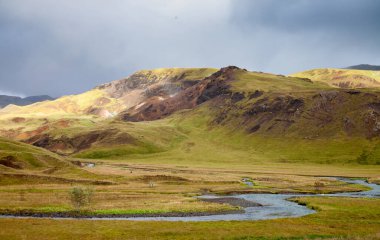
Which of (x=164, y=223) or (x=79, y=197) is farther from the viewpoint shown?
(x=79, y=197)

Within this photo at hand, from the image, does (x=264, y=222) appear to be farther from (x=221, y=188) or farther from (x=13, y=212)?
(x=221, y=188)

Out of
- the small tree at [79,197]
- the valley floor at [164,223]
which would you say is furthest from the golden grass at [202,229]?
the small tree at [79,197]

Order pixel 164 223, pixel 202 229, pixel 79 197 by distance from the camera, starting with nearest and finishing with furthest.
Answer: pixel 202 229 → pixel 164 223 → pixel 79 197

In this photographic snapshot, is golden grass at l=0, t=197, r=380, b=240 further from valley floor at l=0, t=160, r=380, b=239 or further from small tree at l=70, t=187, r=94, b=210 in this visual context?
small tree at l=70, t=187, r=94, b=210

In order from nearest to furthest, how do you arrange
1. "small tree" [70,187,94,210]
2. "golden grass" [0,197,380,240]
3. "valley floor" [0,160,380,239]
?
1. "golden grass" [0,197,380,240]
2. "valley floor" [0,160,380,239]
3. "small tree" [70,187,94,210]

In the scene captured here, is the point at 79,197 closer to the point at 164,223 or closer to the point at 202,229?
the point at 164,223

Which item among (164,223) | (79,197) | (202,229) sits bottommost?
(164,223)

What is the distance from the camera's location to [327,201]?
8256 centimetres

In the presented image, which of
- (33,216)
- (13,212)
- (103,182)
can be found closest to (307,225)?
(33,216)

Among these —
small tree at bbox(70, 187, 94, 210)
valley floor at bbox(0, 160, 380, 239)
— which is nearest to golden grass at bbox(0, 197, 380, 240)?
valley floor at bbox(0, 160, 380, 239)

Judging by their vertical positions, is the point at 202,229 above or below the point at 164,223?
above

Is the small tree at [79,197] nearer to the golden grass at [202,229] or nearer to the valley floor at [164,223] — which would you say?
the valley floor at [164,223]

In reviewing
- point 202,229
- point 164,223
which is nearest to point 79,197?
point 164,223

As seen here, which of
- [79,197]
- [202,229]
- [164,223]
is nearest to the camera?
[202,229]
